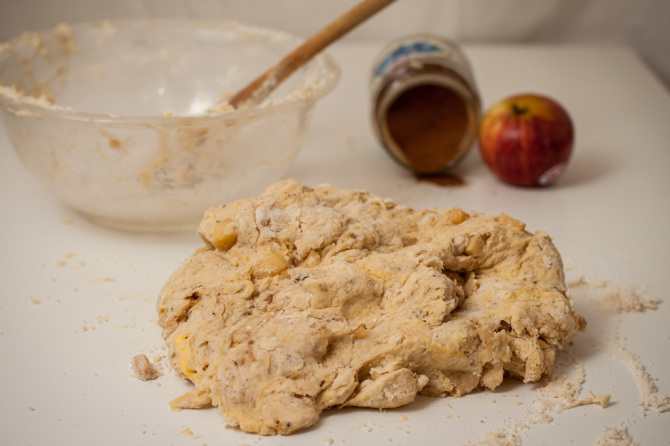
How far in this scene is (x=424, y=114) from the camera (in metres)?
2.24

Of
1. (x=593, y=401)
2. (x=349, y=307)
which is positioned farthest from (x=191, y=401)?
(x=593, y=401)

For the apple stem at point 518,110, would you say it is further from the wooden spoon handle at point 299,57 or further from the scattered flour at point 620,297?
the scattered flour at point 620,297

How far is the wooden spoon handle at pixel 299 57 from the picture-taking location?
1994 millimetres

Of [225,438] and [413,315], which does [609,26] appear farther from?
[225,438]

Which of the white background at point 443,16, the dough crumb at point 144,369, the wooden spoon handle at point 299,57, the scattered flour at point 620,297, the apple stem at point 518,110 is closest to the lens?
the dough crumb at point 144,369

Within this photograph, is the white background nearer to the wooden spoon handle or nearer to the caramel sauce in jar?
the caramel sauce in jar

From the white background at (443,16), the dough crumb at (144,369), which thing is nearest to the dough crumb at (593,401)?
the dough crumb at (144,369)

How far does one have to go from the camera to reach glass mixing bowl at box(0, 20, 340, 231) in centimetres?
170

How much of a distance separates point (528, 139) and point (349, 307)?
100cm

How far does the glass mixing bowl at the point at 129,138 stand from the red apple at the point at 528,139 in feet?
1.61

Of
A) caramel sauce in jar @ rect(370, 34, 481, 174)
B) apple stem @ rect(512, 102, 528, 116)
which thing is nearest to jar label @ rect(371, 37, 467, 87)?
caramel sauce in jar @ rect(370, 34, 481, 174)

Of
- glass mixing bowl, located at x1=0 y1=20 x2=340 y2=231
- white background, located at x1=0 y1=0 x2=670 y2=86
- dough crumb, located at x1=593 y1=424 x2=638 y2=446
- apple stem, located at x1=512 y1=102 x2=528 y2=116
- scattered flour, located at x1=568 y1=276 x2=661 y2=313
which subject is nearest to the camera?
dough crumb, located at x1=593 y1=424 x2=638 y2=446

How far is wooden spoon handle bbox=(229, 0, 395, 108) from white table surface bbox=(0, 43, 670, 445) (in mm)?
323

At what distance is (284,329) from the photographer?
1231mm
